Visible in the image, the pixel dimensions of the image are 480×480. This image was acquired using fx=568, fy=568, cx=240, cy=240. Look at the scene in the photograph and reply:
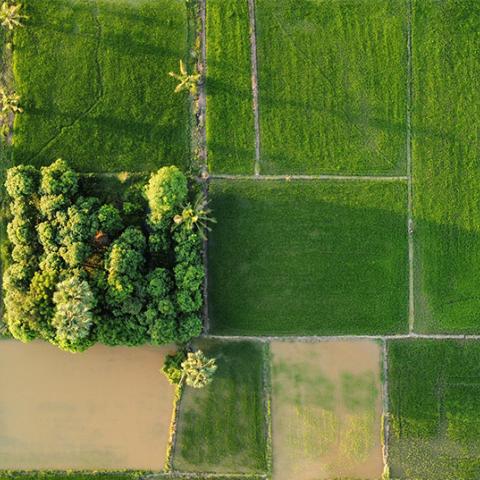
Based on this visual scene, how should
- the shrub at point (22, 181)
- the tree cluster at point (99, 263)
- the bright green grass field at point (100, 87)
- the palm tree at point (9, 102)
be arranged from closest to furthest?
1. the tree cluster at point (99, 263)
2. the shrub at point (22, 181)
3. the palm tree at point (9, 102)
4. the bright green grass field at point (100, 87)

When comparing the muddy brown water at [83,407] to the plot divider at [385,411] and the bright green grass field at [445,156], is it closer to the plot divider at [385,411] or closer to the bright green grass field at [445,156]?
the plot divider at [385,411]

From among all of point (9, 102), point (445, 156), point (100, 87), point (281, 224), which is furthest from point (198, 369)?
point (445, 156)

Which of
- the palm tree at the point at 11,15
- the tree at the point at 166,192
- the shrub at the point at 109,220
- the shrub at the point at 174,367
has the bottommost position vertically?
the shrub at the point at 174,367

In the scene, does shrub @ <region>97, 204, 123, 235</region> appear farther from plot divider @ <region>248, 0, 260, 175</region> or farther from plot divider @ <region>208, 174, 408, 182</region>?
plot divider @ <region>248, 0, 260, 175</region>

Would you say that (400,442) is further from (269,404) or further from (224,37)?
(224,37)

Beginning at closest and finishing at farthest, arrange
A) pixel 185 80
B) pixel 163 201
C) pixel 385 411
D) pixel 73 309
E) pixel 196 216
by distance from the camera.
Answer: pixel 73 309 < pixel 163 201 < pixel 196 216 < pixel 185 80 < pixel 385 411

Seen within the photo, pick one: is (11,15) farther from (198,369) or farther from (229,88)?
(198,369)

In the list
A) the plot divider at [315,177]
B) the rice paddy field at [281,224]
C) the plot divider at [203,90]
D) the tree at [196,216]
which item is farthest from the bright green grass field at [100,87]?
the tree at [196,216]
